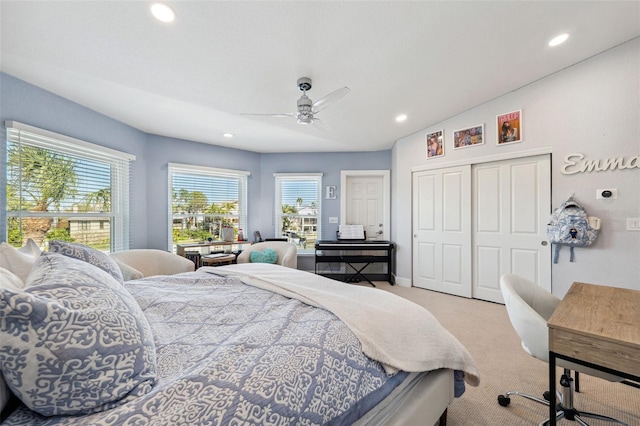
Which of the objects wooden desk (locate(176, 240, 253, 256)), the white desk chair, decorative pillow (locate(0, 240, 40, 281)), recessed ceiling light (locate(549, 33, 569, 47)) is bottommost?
the white desk chair

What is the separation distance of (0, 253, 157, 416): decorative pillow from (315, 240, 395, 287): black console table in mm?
3805

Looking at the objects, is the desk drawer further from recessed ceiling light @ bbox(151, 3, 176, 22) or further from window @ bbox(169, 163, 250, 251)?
window @ bbox(169, 163, 250, 251)

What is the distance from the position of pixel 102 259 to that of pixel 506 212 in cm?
402

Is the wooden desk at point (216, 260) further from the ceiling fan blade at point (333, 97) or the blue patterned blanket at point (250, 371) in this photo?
the ceiling fan blade at point (333, 97)

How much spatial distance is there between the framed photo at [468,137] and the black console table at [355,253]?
1.91 meters

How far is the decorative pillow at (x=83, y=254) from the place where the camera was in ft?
4.16

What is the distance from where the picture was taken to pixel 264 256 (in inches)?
153

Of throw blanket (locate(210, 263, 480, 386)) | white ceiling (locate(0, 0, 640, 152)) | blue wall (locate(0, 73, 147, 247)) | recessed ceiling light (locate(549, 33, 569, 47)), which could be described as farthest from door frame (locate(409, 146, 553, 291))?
blue wall (locate(0, 73, 147, 247))

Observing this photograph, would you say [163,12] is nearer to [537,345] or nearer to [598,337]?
[598,337]

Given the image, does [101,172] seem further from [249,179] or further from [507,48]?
[507,48]

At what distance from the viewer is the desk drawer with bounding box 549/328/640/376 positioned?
37.8 inches

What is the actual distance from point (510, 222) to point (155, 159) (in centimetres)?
506

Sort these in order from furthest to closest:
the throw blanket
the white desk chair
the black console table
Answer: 1. the black console table
2. the white desk chair
3. the throw blanket

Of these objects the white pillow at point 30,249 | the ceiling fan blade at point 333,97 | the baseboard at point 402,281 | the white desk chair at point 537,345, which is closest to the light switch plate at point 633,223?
the white desk chair at point 537,345
